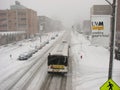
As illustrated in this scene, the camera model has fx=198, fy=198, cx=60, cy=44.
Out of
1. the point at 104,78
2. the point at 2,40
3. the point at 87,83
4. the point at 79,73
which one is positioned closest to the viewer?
the point at 87,83

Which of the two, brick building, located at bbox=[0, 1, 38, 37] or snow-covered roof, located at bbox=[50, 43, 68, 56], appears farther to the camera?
brick building, located at bbox=[0, 1, 38, 37]

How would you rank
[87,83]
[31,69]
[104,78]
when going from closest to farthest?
[87,83]
[104,78]
[31,69]

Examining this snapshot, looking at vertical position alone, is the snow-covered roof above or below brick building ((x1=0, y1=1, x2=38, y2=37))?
below

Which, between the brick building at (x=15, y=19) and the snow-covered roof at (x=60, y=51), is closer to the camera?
the snow-covered roof at (x=60, y=51)

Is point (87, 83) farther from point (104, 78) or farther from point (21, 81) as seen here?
point (21, 81)

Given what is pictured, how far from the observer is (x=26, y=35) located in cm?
10994

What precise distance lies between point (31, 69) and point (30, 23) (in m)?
88.5

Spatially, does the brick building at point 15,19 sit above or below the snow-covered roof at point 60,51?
above

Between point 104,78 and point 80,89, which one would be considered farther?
point 104,78

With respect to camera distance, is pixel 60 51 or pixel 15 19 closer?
pixel 60 51

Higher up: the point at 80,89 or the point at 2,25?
the point at 2,25

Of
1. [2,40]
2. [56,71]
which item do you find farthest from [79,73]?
[2,40]

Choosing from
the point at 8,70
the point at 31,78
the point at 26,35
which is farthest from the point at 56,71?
the point at 26,35

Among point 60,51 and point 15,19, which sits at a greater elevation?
point 15,19
